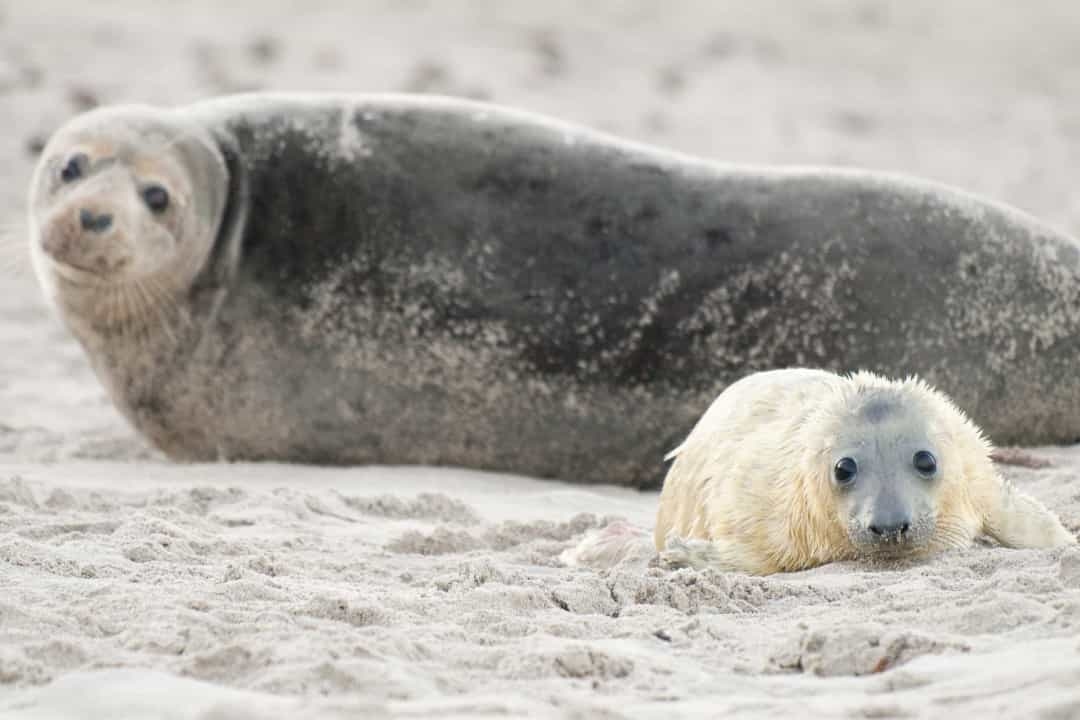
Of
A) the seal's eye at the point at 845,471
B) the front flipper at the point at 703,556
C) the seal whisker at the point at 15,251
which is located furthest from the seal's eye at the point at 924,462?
the seal whisker at the point at 15,251

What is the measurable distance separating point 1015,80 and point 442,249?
8.46 metres

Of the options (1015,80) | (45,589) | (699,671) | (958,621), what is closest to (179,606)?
(45,589)

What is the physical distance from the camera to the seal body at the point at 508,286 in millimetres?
5562

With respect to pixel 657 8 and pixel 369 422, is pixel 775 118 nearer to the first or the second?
pixel 657 8

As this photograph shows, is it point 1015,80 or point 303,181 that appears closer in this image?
point 303,181

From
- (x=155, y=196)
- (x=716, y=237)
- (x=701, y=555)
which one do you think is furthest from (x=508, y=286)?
(x=701, y=555)

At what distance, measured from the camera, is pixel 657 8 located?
14.2 meters

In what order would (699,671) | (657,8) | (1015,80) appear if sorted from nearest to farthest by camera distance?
(699,671) < (1015,80) < (657,8)

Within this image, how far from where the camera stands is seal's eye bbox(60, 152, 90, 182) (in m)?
5.57

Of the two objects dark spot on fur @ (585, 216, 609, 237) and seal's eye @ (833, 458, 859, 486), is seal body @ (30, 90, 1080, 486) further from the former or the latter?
seal's eye @ (833, 458, 859, 486)

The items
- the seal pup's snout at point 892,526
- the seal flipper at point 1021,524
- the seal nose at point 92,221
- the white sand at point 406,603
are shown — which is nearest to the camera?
the white sand at point 406,603

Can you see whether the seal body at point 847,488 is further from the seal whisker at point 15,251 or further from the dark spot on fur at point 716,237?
the seal whisker at point 15,251

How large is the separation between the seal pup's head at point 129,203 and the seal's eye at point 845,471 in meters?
2.56

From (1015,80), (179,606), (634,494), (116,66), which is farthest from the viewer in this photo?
(1015,80)
